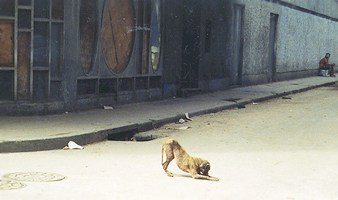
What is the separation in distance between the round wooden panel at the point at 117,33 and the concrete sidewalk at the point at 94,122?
1167 millimetres

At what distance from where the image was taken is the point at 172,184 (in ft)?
24.0

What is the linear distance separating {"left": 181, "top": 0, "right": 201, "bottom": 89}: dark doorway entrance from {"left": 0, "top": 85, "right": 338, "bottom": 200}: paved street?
5.18 m

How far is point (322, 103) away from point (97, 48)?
28.1 ft

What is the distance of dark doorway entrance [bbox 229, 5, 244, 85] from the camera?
75.2 feet

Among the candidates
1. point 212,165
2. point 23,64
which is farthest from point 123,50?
point 212,165

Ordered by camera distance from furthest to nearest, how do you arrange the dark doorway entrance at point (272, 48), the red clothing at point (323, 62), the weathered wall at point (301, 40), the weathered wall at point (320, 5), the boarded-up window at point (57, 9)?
the red clothing at point (323, 62), the weathered wall at point (320, 5), the weathered wall at point (301, 40), the dark doorway entrance at point (272, 48), the boarded-up window at point (57, 9)

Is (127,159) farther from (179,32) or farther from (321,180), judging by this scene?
(179,32)

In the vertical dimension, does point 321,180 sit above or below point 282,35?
below

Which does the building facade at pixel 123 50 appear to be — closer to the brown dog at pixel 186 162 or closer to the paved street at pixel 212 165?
the paved street at pixel 212 165

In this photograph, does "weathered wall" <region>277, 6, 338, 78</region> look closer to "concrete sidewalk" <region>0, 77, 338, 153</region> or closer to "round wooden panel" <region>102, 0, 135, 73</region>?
"concrete sidewalk" <region>0, 77, 338, 153</region>

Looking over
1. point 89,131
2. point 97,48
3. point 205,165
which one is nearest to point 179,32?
point 97,48

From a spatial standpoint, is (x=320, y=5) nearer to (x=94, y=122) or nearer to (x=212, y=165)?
(x=94, y=122)

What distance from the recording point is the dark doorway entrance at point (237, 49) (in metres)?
22.9

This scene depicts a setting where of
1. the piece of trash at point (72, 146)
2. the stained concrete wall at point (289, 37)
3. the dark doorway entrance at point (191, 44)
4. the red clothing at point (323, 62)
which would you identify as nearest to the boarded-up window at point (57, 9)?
the piece of trash at point (72, 146)
